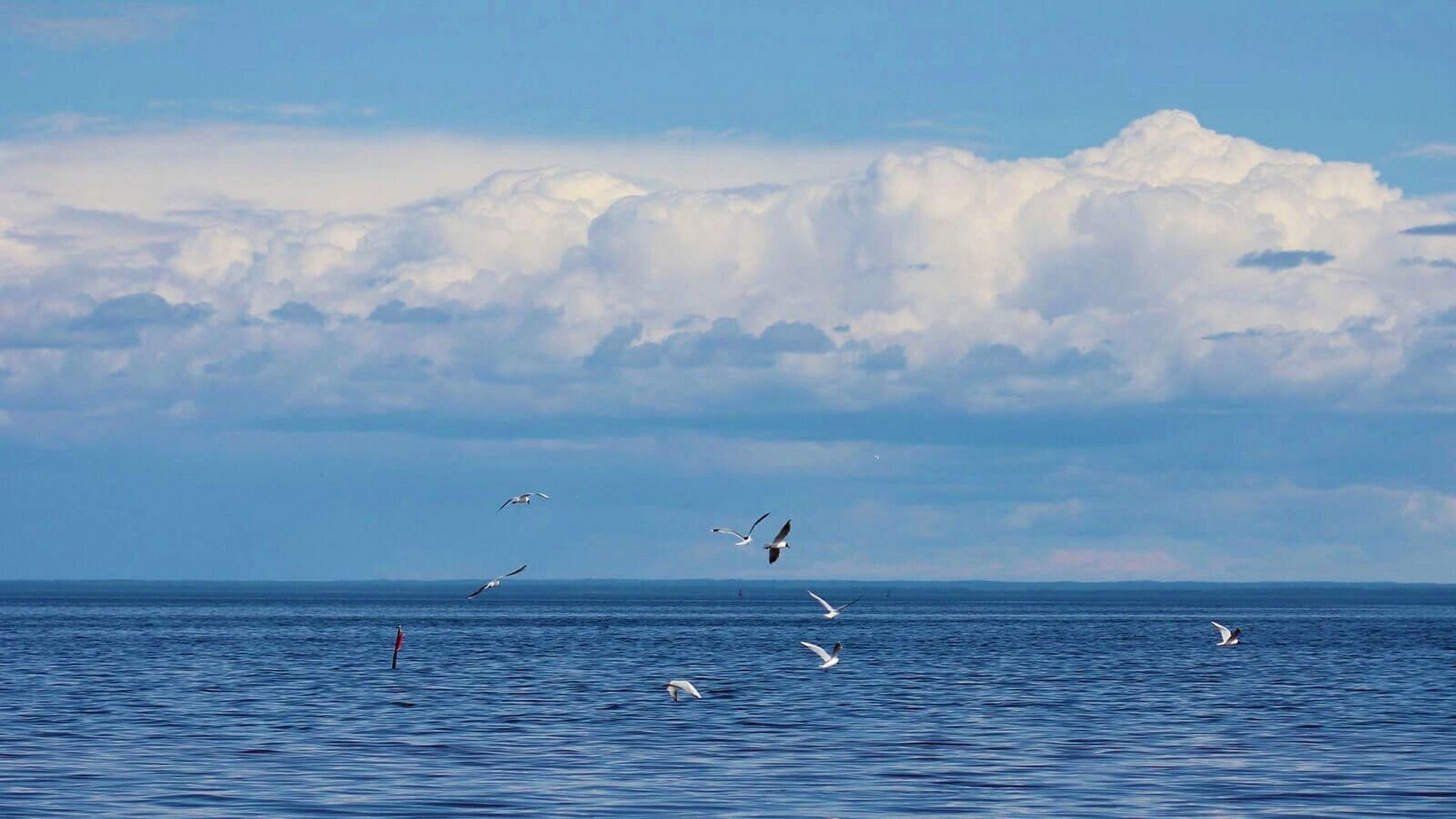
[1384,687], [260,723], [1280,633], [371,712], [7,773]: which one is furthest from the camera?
[1280,633]

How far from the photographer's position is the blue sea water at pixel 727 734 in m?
36.6

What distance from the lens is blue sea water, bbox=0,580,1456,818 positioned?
3656 cm

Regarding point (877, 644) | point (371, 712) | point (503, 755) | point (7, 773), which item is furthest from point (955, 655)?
point (7, 773)

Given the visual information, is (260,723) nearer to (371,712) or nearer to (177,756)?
(371,712)

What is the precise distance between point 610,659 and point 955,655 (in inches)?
677

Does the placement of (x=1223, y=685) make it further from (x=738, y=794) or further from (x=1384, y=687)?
(x=738, y=794)

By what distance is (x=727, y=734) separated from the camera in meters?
48.9

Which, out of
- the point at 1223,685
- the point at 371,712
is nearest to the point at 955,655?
the point at 1223,685

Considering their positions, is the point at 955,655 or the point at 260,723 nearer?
the point at 260,723

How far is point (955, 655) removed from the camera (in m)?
95.8

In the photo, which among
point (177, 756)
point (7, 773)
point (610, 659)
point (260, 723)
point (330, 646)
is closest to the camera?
point (7, 773)

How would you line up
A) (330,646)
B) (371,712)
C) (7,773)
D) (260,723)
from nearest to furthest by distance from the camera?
(7,773), (260,723), (371,712), (330,646)

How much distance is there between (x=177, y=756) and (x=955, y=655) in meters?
57.4

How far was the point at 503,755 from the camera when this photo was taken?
43.8m
